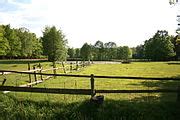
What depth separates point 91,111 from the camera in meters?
11.6

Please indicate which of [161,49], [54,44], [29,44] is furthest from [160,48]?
[54,44]

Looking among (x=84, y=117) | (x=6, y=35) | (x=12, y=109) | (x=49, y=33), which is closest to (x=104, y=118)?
(x=84, y=117)

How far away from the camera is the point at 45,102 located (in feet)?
42.3

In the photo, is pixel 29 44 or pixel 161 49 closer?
pixel 29 44

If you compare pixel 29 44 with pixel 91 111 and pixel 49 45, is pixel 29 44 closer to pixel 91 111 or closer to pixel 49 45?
pixel 49 45

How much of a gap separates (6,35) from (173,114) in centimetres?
10507

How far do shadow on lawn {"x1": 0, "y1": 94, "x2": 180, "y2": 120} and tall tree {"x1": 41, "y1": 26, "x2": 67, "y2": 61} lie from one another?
50854mm

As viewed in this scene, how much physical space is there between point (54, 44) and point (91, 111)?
5947 cm

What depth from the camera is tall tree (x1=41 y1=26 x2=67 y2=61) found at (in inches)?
2623

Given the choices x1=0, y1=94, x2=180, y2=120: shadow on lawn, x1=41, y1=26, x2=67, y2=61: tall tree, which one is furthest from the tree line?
x1=0, y1=94, x2=180, y2=120: shadow on lawn

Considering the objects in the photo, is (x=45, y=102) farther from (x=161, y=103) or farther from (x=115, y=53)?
(x=115, y=53)

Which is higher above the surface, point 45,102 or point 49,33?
point 49,33

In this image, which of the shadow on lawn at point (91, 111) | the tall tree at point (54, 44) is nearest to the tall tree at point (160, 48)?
the tall tree at point (54, 44)

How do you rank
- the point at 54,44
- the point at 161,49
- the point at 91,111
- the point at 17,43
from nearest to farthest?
1. the point at 91,111
2. the point at 54,44
3. the point at 17,43
4. the point at 161,49
